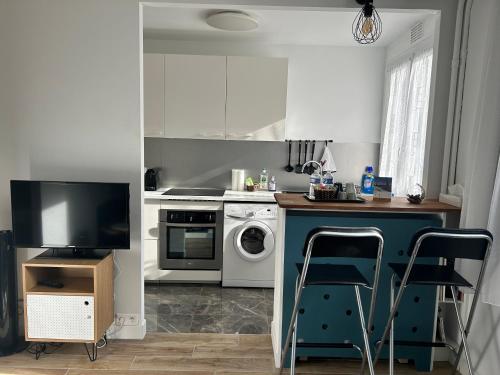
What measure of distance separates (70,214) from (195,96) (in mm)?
1983

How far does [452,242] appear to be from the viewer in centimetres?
186

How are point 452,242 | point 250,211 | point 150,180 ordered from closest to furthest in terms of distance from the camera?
point 452,242 → point 250,211 → point 150,180

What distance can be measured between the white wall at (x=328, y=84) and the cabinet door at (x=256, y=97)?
0.38m

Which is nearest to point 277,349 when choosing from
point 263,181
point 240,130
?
point 263,181

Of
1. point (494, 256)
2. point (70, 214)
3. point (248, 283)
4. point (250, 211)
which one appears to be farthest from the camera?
point (248, 283)

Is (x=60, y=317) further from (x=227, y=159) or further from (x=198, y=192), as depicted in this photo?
(x=227, y=159)

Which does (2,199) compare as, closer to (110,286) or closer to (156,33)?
(110,286)

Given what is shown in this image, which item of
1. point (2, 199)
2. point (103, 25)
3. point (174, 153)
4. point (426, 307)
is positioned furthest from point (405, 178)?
point (2, 199)

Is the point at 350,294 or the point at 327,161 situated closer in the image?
the point at 350,294

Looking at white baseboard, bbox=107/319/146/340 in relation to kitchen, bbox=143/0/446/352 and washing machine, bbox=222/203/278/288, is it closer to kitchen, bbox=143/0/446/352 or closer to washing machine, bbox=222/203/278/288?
kitchen, bbox=143/0/446/352

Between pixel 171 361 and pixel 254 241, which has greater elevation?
pixel 254 241

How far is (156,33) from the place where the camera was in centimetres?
411

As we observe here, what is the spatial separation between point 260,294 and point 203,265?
0.64m

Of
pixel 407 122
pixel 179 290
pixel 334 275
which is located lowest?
pixel 179 290
